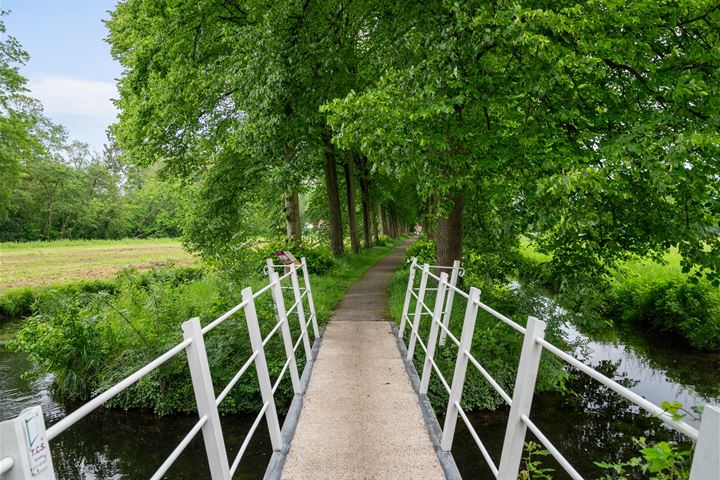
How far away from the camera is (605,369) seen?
957 centimetres

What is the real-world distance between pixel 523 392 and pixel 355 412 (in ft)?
8.40

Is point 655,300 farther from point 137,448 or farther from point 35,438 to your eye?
point 35,438

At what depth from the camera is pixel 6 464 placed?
1.24 m

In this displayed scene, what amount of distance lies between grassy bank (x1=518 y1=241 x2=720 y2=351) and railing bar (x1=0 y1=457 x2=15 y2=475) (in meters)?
8.09

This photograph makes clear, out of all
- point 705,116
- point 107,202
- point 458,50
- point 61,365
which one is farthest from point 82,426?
point 107,202

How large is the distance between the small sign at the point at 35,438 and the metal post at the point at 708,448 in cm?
178

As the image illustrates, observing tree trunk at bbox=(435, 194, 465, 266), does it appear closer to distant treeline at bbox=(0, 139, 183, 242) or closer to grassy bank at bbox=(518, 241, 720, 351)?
grassy bank at bbox=(518, 241, 720, 351)

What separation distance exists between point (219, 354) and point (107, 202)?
5574 cm

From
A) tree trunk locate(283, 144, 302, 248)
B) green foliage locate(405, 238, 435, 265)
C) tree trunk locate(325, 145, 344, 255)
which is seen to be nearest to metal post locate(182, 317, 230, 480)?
tree trunk locate(283, 144, 302, 248)

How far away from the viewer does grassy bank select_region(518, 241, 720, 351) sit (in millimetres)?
9016

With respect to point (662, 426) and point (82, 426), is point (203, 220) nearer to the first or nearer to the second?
point (82, 426)

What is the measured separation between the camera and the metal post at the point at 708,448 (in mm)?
1254

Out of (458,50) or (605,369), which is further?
(605,369)

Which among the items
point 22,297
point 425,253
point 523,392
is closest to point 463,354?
point 523,392
